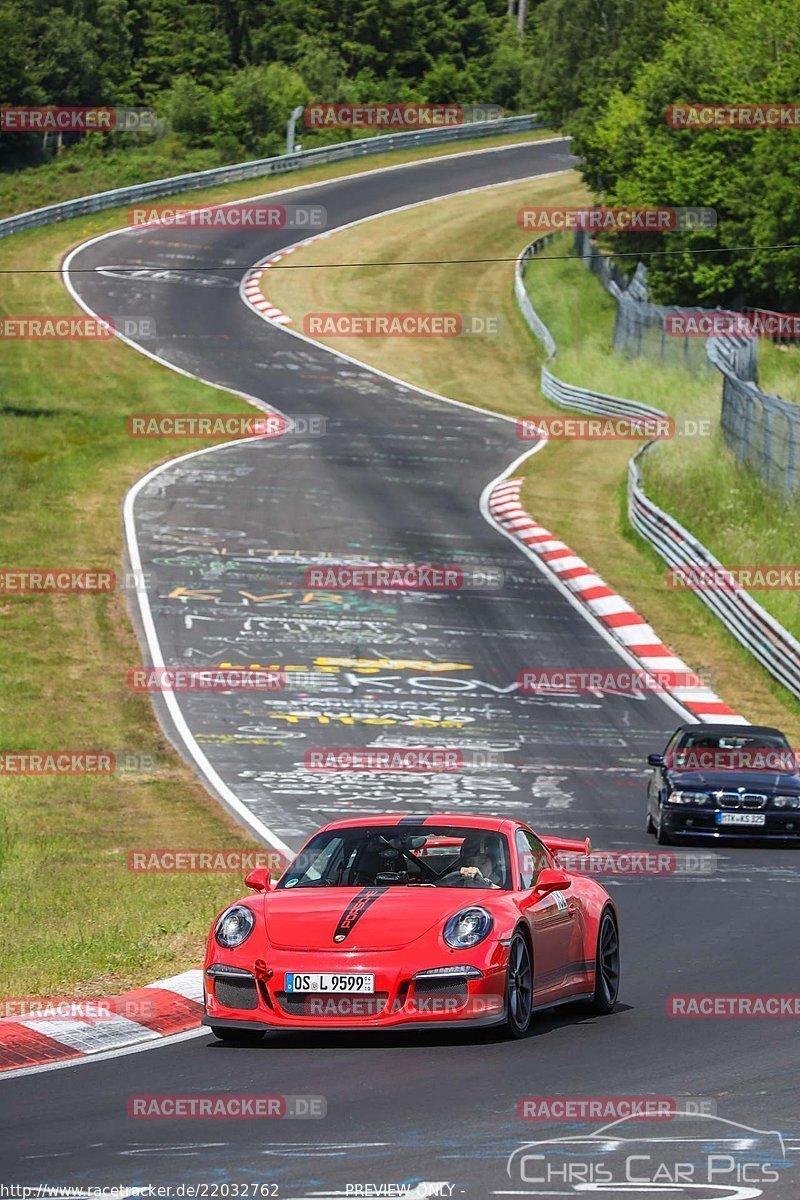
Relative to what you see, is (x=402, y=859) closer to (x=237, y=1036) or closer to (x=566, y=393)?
(x=237, y=1036)

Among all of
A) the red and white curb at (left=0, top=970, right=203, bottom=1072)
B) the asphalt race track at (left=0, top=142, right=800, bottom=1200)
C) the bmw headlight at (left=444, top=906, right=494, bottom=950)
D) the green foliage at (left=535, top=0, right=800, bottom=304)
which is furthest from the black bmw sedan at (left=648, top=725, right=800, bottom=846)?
the green foliage at (left=535, top=0, right=800, bottom=304)

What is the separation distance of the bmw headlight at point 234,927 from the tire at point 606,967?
86.2 inches

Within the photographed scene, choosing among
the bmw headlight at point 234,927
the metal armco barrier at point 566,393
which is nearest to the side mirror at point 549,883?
the bmw headlight at point 234,927

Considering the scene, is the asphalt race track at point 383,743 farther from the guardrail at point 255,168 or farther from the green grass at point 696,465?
the green grass at point 696,465

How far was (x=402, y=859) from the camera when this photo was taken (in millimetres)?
10953

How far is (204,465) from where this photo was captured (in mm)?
44188

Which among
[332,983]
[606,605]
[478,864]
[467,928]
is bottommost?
[606,605]

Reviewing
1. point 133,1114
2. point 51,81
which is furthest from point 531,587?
point 51,81

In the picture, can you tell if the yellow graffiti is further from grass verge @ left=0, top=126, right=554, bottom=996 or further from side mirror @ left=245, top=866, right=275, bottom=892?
side mirror @ left=245, top=866, right=275, bottom=892

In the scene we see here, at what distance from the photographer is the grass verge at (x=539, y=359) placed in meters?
33.8

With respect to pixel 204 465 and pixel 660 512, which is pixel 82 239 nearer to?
pixel 204 465

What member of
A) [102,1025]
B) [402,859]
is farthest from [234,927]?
[402,859]

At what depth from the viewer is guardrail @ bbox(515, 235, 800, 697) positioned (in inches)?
1203

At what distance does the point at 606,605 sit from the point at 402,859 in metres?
23.8
